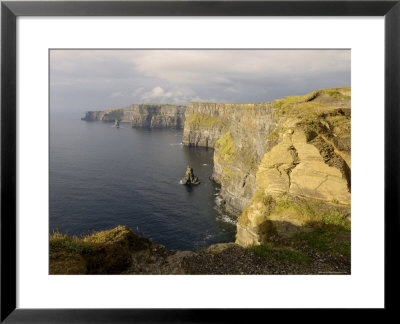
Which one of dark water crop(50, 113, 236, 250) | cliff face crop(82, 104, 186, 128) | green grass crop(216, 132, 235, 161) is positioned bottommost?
dark water crop(50, 113, 236, 250)

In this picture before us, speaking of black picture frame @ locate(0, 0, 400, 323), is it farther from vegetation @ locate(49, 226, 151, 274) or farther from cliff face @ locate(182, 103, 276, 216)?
cliff face @ locate(182, 103, 276, 216)

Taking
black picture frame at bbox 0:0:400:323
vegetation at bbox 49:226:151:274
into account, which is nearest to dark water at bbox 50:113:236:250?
vegetation at bbox 49:226:151:274

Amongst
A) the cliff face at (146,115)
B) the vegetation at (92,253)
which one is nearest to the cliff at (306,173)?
the vegetation at (92,253)

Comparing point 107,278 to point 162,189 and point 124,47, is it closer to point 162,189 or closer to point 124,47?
point 124,47

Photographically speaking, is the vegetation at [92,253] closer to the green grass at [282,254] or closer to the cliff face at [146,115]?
the green grass at [282,254]

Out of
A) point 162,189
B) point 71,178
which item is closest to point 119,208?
point 71,178
